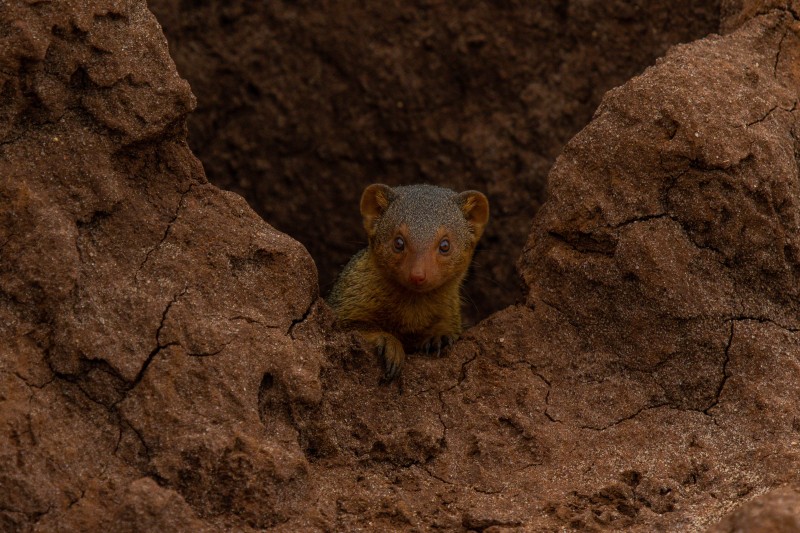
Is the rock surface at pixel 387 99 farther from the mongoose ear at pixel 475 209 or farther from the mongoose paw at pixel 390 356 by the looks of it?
the mongoose paw at pixel 390 356

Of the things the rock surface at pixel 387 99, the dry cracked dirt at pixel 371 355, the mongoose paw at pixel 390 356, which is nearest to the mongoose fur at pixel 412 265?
the mongoose paw at pixel 390 356

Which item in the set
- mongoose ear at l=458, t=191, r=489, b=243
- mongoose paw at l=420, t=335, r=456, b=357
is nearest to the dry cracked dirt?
mongoose paw at l=420, t=335, r=456, b=357

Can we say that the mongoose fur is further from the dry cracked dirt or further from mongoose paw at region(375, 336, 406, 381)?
the dry cracked dirt

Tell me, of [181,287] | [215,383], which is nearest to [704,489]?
[215,383]

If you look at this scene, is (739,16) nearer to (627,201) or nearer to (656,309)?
(627,201)

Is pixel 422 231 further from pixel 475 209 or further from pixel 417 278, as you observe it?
pixel 475 209

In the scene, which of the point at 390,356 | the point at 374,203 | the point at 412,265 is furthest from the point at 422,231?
the point at 390,356
